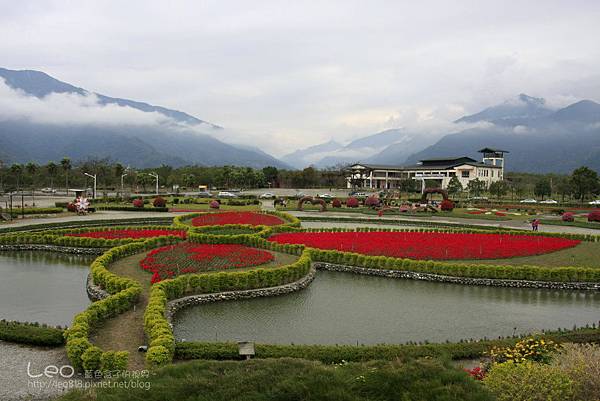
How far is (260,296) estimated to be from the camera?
72.6 ft

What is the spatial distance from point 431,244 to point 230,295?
1604 centimetres

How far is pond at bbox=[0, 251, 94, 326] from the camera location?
19.3 meters

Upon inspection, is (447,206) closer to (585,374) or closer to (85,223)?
(85,223)

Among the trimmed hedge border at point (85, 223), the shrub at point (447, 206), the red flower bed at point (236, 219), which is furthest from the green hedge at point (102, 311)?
the shrub at point (447, 206)

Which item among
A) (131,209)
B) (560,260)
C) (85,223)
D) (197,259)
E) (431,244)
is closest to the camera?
(197,259)

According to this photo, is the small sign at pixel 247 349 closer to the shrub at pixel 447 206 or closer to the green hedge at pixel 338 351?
the green hedge at pixel 338 351

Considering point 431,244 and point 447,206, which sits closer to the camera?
point 431,244

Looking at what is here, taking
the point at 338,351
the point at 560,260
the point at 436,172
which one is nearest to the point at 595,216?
the point at 560,260

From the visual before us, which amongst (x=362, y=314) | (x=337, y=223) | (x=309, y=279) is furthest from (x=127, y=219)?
(x=362, y=314)

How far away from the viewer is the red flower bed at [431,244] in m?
29.3

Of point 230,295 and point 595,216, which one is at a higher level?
point 595,216

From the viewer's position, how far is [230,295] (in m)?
21.7

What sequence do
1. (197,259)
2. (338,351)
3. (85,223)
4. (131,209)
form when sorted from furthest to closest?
(131,209) → (85,223) → (197,259) → (338,351)

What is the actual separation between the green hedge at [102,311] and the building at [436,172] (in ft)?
331
